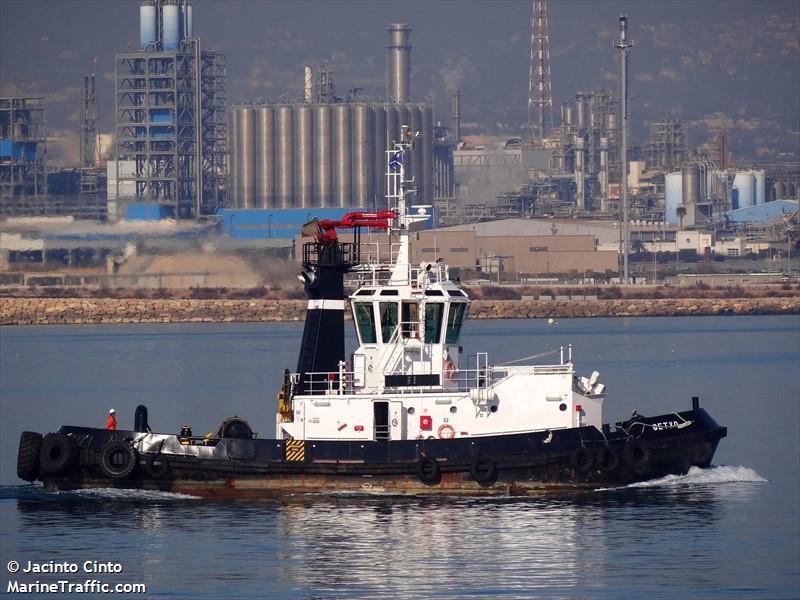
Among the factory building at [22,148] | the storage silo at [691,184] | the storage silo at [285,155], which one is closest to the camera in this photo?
the storage silo at [285,155]

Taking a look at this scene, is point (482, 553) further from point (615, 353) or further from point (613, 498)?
point (615, 353)

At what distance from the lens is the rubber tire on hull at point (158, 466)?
29203mm

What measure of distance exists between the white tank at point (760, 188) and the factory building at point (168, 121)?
187 feet

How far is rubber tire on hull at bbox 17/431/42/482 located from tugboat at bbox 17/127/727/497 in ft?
0.08

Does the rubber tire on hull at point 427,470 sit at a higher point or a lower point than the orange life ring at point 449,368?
lower

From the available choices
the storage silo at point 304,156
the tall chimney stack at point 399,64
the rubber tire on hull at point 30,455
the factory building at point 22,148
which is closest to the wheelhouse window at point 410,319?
the rubber tire on hull at point 30,455

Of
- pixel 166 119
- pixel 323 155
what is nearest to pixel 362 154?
pixel 323 155

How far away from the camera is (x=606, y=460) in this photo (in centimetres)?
2847

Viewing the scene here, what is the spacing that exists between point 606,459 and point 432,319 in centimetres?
385

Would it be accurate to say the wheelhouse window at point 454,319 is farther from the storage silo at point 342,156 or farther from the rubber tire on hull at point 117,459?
the storage silo at point 342,156

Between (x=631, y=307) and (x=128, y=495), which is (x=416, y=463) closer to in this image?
(x=128, y=495)

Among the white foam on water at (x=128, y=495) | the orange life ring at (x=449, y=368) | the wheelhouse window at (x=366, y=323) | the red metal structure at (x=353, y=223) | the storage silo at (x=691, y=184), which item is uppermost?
the storage silo at (x=691, y=184)

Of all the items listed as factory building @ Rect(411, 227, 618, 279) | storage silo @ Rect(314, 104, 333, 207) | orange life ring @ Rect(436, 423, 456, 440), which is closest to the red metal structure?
orange life ring @ Rect(436, 423, 456, 440)

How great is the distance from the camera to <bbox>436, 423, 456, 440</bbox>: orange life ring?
2869 centimetres
